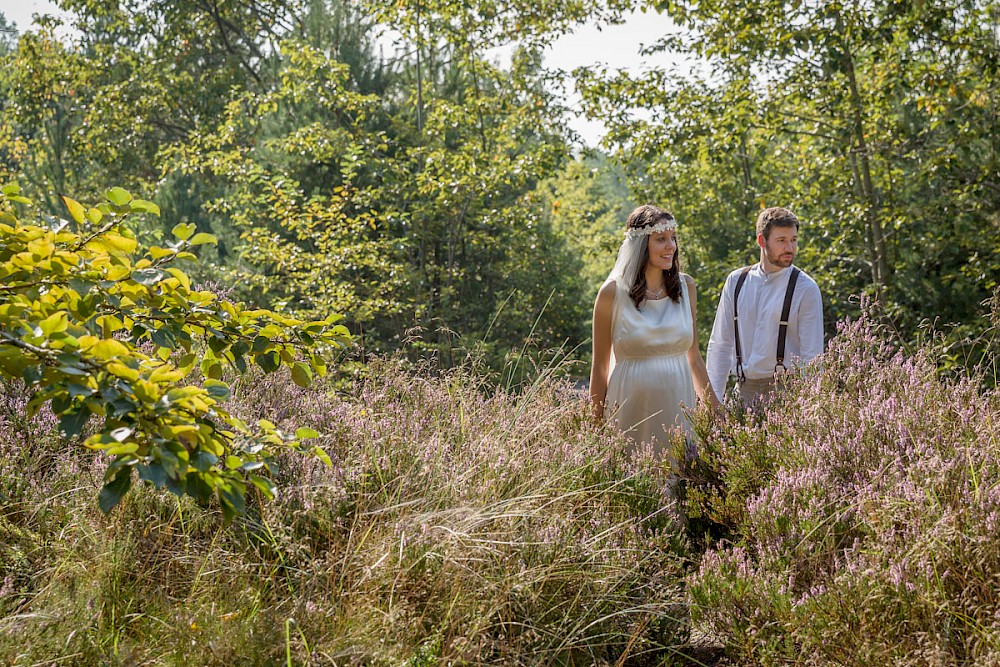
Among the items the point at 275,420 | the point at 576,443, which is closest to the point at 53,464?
the point at 275,420

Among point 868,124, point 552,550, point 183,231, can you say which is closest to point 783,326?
point 552,550

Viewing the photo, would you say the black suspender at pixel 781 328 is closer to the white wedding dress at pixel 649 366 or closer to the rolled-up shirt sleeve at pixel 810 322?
the rolled-up shirt sleeve at pixel 810 322

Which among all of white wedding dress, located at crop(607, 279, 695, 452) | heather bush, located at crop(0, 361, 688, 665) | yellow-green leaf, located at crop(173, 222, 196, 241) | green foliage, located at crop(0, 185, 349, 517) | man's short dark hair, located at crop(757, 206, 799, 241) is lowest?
heather bush, located at crop(0, 361, 688, 665)

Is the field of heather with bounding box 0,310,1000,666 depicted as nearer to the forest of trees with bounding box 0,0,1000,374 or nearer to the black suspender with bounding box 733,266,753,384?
the black suspender with bounding box 733,266,753,384

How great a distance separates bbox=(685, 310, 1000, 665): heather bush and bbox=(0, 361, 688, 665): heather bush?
25 cm

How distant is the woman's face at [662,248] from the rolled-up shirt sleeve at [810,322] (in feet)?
2.67

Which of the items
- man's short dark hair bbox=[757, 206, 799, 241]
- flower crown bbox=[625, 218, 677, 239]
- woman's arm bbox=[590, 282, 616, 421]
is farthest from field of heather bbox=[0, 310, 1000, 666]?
man's short dark hair bbox=[757, 206, 799, 241]

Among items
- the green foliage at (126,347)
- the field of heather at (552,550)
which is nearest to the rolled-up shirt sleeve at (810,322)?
the field of heather at (552,550)

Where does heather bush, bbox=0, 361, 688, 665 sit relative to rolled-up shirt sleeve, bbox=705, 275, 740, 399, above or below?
below

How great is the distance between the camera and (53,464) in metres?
3.96

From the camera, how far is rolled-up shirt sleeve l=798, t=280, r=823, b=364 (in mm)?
4957

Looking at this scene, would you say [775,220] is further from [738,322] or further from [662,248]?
[662,248]

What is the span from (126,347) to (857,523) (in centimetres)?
219

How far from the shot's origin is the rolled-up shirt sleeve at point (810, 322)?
496 cm
